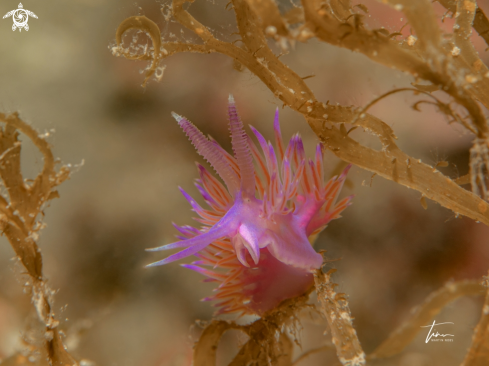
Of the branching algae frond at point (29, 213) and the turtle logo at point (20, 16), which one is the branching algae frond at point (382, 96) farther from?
the turtle logo at point (20, 16)

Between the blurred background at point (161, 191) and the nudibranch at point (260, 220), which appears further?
the blurred background at point (161, 191)

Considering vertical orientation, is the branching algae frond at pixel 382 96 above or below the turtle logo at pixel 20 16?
below

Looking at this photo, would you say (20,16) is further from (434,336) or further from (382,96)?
(434,336)

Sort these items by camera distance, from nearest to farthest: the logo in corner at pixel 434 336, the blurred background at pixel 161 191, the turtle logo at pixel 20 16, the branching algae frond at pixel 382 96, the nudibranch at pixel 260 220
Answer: the branching algae frond at pixel 382 96
the nudibranch at pixel 260 220
the logo in corner at pixel 434 336
the blurred background at pixel 161 191
the turtle logo at pixel 20 16

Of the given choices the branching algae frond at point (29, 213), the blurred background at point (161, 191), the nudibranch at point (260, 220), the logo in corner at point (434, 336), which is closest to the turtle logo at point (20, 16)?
the blurred background at point (161, 191)

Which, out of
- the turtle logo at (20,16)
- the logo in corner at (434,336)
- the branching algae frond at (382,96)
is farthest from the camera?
the turtle logo at (20,16)

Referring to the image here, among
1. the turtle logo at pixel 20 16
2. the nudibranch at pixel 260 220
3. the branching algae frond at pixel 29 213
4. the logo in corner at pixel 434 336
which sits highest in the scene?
the turtle logo at pixel 20 16

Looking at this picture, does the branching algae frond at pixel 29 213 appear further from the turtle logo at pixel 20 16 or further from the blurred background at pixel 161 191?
the turtle logo at pixel 20 16
